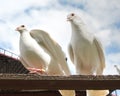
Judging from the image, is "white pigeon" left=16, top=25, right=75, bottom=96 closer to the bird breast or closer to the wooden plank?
the bird breast

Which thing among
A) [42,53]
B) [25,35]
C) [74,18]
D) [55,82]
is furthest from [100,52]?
[55,82]

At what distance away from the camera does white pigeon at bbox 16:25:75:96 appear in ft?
14.1

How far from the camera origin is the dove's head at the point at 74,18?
14.8 ft

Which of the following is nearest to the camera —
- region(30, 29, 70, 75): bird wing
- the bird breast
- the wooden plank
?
the wooden plank

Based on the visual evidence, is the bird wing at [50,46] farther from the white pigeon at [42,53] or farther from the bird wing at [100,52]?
the bird wing at [100,52]

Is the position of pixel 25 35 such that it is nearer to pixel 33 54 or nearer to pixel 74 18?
pixel 33 54

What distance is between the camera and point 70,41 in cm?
452

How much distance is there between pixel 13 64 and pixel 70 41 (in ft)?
26.3

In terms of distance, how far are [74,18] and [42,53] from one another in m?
0.57

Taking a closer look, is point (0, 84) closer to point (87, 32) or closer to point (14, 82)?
point (14, 82)

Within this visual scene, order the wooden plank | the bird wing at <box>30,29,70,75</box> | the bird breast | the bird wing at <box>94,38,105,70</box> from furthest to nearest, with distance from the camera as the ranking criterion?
the bird wing at <box>94,38,105,70</box>
the bird breast
the bird wing at <box>30,29,70,75</box>
the wooden plank

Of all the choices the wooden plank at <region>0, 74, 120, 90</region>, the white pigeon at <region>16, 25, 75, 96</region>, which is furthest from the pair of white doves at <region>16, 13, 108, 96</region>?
the wooden plank at <region>0, 74, 120, 90</region>

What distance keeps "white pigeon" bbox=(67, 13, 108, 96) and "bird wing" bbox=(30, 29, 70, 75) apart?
7.3 inches

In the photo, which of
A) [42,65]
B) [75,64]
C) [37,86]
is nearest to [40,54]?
[42,65]
